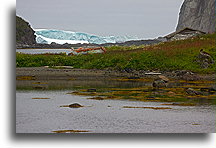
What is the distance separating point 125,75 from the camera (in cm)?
4112

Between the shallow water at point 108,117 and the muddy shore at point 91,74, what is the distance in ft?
43.1

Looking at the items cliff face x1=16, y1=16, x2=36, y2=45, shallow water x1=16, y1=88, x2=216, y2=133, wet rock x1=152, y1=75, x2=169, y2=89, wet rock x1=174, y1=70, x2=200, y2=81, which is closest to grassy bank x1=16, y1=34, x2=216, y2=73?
wet rock x1=174, y1=70, x2=200, y2=81

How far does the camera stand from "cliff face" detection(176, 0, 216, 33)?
10424 cm

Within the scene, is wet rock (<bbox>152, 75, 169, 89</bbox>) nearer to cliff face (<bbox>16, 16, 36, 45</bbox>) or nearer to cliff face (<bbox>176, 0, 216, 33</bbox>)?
cliff face (<bbox>16, 16, 36, 45</bbox>)

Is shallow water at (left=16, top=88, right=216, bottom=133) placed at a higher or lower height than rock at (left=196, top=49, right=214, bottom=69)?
lower

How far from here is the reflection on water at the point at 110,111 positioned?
17.4m

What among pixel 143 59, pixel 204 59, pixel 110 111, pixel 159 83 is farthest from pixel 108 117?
pixel 204 59

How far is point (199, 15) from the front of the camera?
431 ft

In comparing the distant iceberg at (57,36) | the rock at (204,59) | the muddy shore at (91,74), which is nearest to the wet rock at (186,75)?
the muddy shore at (91,74)

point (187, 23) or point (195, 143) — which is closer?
point (195, 143)

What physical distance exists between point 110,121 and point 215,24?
76788 mm

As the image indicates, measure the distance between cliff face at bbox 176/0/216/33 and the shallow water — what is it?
73.3m

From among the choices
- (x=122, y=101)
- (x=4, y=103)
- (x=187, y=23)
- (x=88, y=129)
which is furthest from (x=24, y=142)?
(x=187, y=23)
